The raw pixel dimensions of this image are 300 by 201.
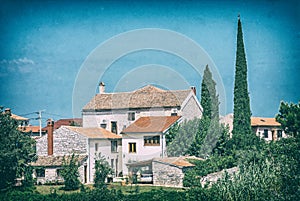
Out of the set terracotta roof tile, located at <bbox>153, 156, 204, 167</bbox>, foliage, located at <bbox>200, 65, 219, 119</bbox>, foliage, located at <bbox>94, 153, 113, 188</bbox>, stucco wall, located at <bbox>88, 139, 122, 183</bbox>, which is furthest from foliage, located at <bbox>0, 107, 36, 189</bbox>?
foliage, located at <bbox>200, 65, 219, 119</bbox>

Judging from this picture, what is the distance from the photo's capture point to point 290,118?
31.3m

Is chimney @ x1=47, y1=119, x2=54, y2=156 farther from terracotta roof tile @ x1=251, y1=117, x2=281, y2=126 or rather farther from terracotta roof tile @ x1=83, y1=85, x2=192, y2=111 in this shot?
terracotta roof tile @ x1=251, y1=117, x2=281, y2=126

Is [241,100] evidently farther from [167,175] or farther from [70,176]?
[70,176]

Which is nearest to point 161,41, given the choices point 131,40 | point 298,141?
point 131,40

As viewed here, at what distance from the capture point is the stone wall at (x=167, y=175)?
95.6ft

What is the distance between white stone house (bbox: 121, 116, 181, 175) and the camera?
34344mm

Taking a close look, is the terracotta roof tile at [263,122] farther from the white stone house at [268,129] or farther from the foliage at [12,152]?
the foliage at [12,152]

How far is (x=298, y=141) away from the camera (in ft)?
73.5

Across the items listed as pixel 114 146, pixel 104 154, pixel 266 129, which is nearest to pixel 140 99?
pixel 114 146

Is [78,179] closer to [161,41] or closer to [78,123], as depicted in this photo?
[161,41]

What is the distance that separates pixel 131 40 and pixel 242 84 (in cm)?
856

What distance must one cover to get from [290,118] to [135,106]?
1204 cm

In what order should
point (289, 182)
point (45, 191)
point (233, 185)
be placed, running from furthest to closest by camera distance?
point (45, 191) → point (233, 185) → point (289, 182)

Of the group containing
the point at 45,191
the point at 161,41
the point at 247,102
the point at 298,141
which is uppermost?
the point at 161,41
